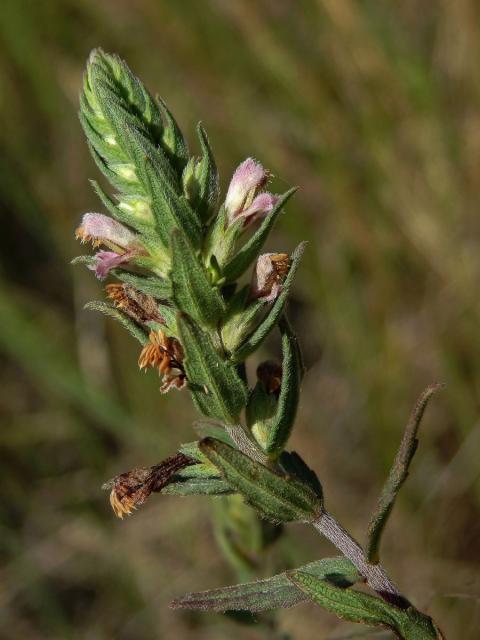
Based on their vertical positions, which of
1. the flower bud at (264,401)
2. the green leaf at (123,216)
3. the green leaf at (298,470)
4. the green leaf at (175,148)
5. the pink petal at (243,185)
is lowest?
the green leaf at (298,470)

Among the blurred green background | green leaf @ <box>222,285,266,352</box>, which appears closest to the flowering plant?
green leaf @ <box>222,285,266,352</box>

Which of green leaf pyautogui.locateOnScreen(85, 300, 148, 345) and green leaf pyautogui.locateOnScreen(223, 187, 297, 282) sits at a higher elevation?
green leaf pyautogui.locateOnScreen(85, 300, 148, 345)

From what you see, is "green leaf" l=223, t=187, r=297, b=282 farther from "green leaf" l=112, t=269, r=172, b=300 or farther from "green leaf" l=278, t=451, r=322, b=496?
"green leaf" l=278, t=451, r=322, b=496

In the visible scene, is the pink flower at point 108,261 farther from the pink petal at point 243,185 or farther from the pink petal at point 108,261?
the pink petal at point 243,185

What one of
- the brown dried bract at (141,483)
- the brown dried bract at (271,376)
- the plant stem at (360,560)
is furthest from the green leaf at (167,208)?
the plant stem at (360,560)

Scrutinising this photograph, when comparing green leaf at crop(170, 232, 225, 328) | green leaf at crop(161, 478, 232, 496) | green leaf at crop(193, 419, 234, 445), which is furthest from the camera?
green leaf at crop(193, 419, 234, 445)

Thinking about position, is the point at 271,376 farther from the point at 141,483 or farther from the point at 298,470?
the point at 141,483
